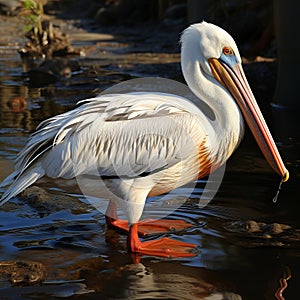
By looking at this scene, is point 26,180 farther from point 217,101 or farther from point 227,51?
point 227,51

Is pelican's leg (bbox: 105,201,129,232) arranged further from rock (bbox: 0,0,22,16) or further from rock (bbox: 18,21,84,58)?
rock (bbox: 0,0,22,16)

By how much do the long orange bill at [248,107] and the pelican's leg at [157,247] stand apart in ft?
2.20

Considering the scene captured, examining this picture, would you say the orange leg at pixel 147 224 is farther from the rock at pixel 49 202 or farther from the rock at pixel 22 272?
the rock at pixel 22 272

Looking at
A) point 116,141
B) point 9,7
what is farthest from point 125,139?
point 9,7

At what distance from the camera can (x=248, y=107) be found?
4371 millimetres

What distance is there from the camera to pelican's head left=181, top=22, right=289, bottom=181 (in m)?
4.33

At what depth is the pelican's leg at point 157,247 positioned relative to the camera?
4.21 metres

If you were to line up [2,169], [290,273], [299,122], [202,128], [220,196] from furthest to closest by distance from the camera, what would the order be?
1. [299,122]
2. [2,169]
3. [220,196]
4. [202,128]
5. [290,273]

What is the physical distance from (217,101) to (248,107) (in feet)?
0.60

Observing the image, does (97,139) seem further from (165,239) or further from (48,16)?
(48,16)

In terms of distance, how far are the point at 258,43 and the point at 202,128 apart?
29.1ft

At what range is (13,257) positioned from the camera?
4.14 meters

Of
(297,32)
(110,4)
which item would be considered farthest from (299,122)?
(110,4)

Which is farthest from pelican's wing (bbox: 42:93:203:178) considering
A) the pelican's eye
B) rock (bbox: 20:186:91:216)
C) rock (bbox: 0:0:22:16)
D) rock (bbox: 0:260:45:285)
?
rock (bbox: 0:0:22:16)
